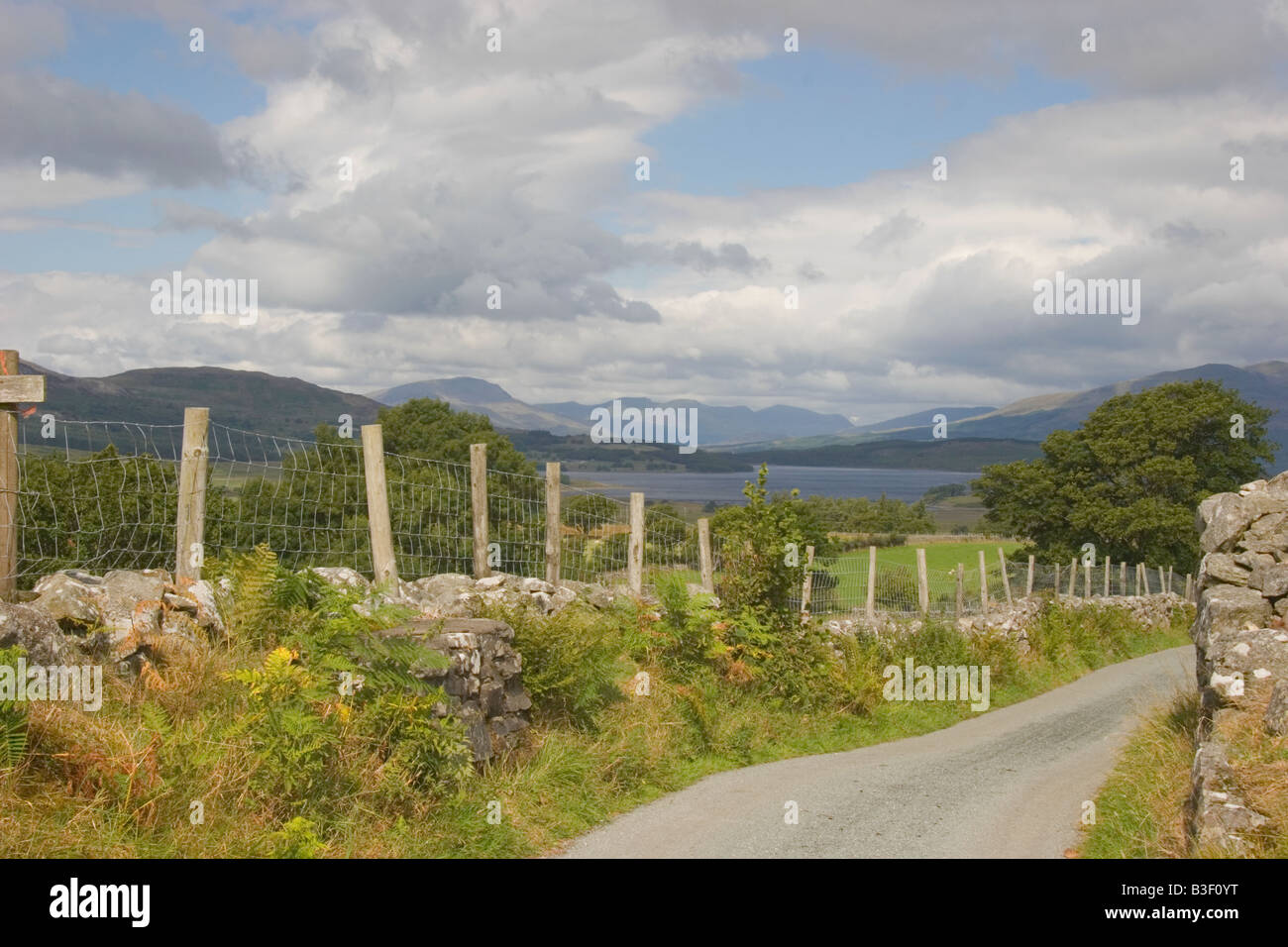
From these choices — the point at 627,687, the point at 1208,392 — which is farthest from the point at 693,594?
the point at 1208,392

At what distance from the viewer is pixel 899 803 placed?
9.52 m

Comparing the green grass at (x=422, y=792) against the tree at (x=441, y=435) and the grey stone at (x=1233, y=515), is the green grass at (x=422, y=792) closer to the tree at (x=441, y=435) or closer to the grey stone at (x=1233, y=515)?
the grey stone at (x=1233, y=515)

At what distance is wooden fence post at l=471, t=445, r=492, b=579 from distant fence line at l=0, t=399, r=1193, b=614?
18 mm

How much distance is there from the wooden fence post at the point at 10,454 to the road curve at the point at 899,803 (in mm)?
4669

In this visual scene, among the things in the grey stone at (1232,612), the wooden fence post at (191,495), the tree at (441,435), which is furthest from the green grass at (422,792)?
the tree at (441,435)

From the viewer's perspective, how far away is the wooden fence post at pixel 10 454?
7863 mm

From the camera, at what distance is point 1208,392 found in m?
54.8

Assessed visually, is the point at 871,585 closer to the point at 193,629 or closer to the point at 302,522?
the point at 302,522

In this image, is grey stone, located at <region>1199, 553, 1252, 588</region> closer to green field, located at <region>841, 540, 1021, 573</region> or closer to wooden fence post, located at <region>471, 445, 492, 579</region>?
wooden fence post, located at <region>471, 445, 492, 579</region>

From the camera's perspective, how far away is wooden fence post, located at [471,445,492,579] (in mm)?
12055

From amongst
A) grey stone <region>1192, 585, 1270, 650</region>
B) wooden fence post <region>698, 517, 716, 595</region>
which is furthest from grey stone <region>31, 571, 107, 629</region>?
grey stone <region>1192, 585, 1270, 650</region>

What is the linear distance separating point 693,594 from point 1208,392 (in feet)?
166
